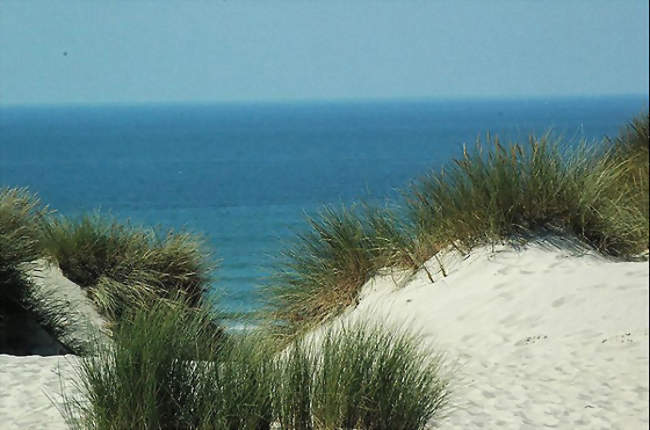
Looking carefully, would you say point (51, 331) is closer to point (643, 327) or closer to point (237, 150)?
point (643, 327)

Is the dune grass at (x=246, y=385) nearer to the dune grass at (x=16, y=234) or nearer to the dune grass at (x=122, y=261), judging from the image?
the dune grass at (x=16, y=234)

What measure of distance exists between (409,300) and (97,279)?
3721 mm

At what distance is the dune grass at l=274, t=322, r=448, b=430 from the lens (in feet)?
16.8

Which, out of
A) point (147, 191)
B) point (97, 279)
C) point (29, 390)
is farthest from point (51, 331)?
point (147, 191)

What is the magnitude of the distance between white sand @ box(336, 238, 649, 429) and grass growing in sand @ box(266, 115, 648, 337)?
0.23 meters

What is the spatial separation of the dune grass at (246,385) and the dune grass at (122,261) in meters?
5.01

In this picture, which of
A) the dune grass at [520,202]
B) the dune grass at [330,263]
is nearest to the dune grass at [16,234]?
the dune grass at [330,263]

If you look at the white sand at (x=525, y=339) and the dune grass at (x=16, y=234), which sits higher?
the dune grass at (x=16, y=234)

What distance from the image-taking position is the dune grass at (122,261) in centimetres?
1034

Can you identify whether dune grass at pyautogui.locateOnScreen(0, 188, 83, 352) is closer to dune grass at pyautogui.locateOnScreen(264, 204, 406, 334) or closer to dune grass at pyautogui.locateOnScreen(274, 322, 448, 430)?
dune grass at pyautogui.locateOnScreen(264, 204, 406, 334)

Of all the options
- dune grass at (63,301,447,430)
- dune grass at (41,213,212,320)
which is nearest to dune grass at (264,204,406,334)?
dune grass at (41,213,212,320)

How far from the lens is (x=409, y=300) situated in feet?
28.5

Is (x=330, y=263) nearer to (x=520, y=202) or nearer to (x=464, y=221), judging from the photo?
(x=464, y=221)

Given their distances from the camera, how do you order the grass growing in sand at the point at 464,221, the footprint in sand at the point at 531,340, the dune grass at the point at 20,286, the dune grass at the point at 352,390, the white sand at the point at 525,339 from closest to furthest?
the dune grass at the point at 352,390 → the white sand at the point at 525,339 → the footprint in sand at the point at 531,340 → the dune grass at the point at 20,286 → the grass growing in sand at the point at 464,221
